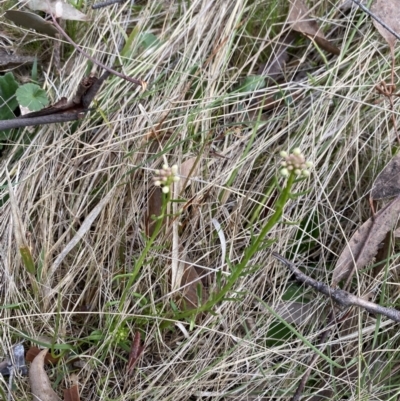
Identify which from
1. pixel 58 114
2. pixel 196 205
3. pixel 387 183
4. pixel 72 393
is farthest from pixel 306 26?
pixel 72 393

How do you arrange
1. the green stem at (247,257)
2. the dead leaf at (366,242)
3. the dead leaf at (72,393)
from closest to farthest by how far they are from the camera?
the green stem at (247,257)
the dead leaf at (72,393)
the dead leaf at (366,242)

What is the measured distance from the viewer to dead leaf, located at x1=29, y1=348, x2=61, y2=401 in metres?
1.39

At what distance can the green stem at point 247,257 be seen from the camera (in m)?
A: 1.02

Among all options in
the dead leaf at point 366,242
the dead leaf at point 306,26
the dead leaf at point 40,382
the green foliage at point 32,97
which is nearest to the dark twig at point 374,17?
the dead leaf at point 306,26

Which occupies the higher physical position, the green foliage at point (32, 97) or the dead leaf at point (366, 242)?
the green foliage at point (32, 97)

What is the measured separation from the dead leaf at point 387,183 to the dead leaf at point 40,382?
0.94m

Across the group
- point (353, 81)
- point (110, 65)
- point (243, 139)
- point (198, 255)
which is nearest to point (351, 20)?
point (353, 81)

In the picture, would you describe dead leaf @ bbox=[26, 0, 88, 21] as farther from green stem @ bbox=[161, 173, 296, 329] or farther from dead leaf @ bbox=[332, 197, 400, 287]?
dead leaf @ bbox=[332, 197, 400, 287]

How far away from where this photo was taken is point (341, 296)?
4.77 ft

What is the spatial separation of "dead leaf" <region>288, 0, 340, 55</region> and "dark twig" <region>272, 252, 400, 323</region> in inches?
25.4

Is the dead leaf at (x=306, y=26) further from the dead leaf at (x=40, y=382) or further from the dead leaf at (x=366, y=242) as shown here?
the dead leaf at (x=40, y=382)

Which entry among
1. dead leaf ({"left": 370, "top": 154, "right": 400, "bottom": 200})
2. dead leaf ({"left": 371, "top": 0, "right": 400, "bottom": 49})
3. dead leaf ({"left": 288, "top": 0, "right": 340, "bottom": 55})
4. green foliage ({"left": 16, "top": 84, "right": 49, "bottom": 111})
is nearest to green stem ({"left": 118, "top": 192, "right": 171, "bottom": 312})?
green foliage ({"left": 16, "top": 84, "right": 49, "bottom": 111})

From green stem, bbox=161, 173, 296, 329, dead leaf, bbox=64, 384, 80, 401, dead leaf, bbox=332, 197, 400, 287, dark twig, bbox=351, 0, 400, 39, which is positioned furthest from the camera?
dark twig, bbox=351, 0, 400, 39

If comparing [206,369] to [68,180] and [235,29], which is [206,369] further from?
→ [235,29]
